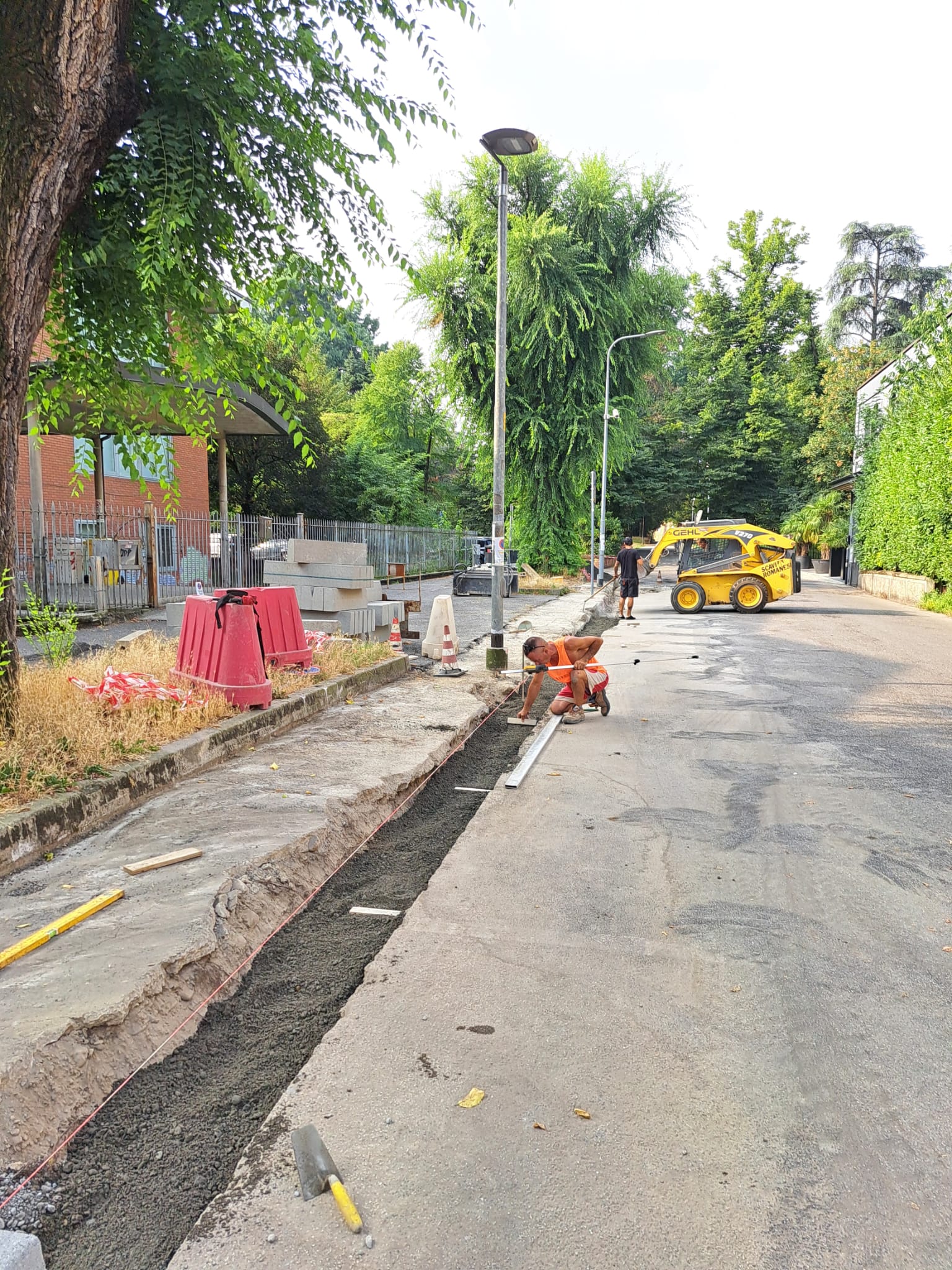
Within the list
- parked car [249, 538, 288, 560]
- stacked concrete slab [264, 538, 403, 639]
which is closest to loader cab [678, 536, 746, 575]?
parked car [249, 538, 288, 560]

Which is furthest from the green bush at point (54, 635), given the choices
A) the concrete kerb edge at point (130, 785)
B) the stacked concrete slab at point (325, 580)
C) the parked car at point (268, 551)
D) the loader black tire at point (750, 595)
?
the loader black tire at point (750, 595)

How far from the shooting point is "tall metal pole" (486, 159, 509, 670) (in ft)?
40.5

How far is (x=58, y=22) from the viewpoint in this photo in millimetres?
5301

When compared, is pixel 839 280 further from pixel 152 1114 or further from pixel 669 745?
pixel 152 1114

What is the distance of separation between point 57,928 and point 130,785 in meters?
1.89

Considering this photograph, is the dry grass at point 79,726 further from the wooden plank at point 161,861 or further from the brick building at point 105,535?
the brick building at point 105,535

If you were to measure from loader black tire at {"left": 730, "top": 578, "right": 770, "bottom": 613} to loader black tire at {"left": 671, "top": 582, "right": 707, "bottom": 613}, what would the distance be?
31.3 inches

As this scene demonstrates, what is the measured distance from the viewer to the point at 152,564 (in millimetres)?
18141

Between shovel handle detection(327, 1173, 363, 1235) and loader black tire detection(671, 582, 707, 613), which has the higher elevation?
loader black tire detection(671, 582, 707, 613)

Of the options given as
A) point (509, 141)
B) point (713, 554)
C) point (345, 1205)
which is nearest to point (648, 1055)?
point (345, 1205)

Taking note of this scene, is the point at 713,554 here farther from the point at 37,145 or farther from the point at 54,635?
the point at 37,145

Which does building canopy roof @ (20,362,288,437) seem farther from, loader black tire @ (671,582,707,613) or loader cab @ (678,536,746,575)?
loader cab @ (678,536,746,575)

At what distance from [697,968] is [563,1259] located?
1.74m

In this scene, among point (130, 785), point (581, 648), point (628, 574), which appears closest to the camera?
point (130, 785)
